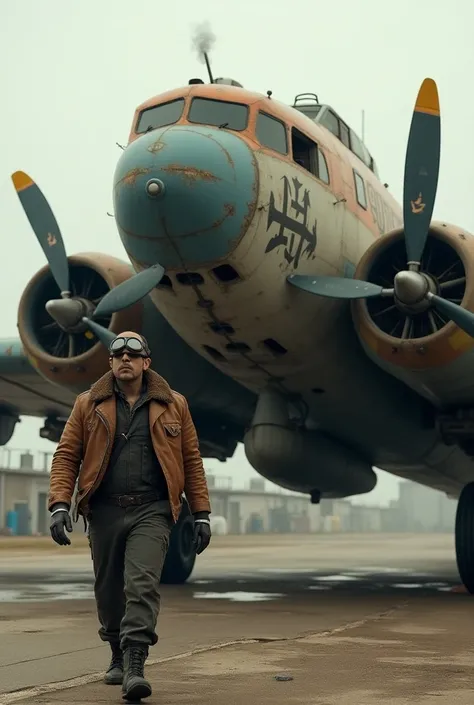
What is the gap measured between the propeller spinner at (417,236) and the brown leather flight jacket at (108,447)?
5622 millimetres

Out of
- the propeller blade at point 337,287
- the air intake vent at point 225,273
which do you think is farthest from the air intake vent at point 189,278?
the propeller blade at point 337,287

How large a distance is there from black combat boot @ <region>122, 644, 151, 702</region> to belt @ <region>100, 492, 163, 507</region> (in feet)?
2.67

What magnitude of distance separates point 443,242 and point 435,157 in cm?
105

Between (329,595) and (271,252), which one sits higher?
(271,252)

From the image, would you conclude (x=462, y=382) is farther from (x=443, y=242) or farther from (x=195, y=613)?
(x=195, y=613)

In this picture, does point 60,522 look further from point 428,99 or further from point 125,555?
point 428,99

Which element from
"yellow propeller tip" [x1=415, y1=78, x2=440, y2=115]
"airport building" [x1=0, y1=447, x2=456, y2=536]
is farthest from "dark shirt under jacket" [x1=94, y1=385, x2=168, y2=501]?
"airport building" [x1=0, y1=447, x2=456, y2=536]

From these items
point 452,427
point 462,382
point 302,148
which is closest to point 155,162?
point 302,148

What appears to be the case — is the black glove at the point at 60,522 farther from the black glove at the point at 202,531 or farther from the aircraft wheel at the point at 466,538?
the aircraft wheel at the point at 466,538

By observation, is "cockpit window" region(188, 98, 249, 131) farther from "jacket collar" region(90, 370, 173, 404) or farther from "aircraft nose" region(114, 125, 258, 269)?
"jacket collar" region(90, 370, 173, 404)

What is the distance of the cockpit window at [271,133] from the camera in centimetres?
1157

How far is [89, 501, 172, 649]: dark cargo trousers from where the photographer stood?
221 inches

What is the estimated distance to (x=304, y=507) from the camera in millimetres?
104188

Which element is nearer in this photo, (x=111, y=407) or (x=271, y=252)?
(x=111, y=407)
